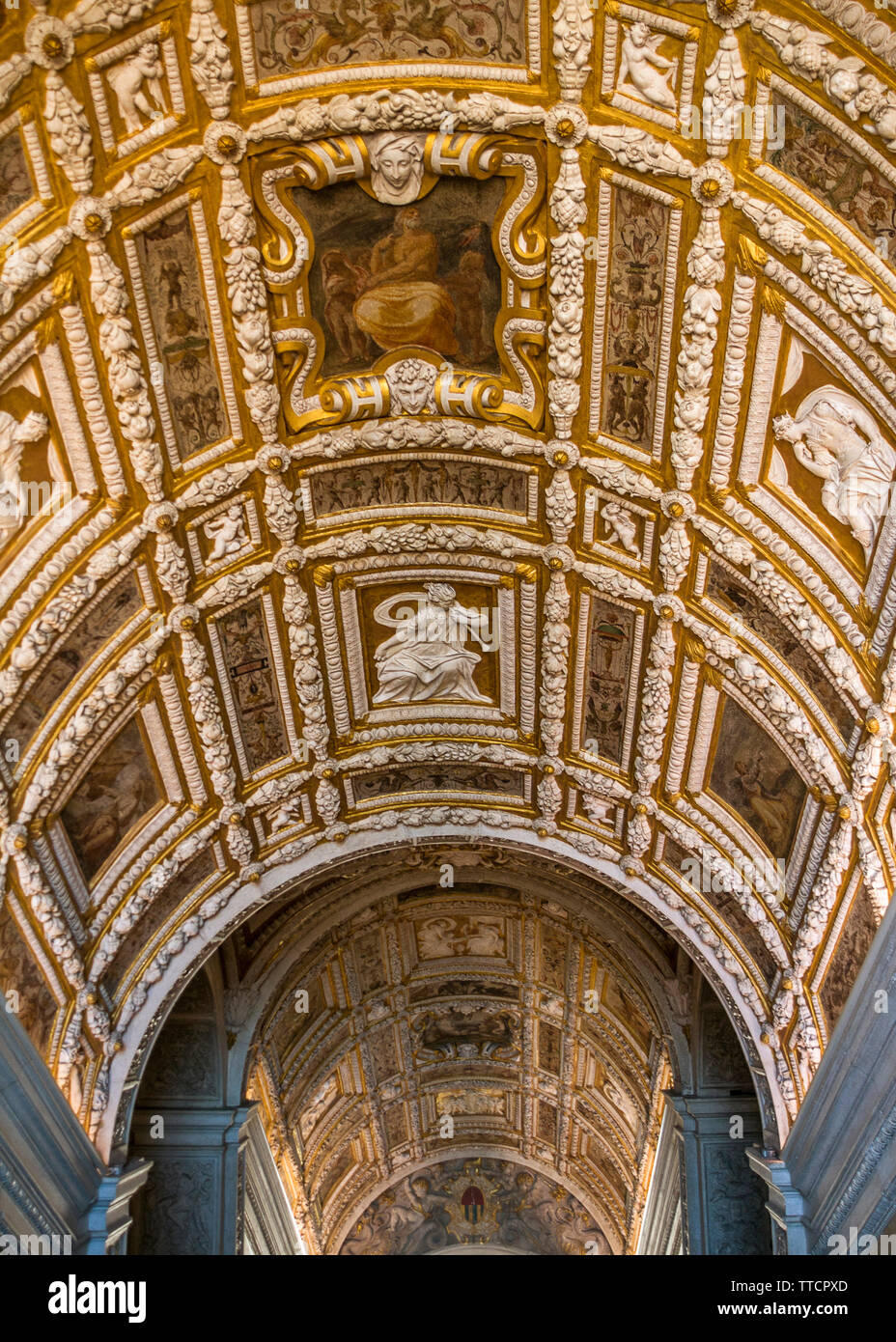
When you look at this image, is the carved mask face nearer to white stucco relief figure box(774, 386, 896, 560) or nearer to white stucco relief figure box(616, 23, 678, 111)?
white stucco relief figure box(616, 23, 678, 111)

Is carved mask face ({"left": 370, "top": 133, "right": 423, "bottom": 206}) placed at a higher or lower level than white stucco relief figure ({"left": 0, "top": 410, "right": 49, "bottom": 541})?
higher

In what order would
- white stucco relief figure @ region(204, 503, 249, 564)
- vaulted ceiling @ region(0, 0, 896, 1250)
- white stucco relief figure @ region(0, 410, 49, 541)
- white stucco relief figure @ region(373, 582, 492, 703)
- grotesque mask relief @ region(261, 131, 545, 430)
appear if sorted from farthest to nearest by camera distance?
white stucco relief figure @ region(373, 582, 492, 703)
white stucco relief figure @ region(204, 503, 249, 564)
white stucco relief figure @ region(0, 410, 49, 541)
grotesque mask relief @ region(261, 131, 545, 430)
vaulted ceiling @ region(0, 0, 896, 1250)

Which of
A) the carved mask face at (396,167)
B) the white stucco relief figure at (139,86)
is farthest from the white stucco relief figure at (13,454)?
the carved mask face at (396,167)

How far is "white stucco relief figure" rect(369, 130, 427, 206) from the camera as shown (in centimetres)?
945

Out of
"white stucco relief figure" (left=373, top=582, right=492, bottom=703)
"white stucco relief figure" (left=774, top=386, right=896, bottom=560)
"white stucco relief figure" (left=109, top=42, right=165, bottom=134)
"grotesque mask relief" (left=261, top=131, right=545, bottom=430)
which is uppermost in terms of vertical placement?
"grotesque mask relief" (left=261, top=131, right=545, bottom=430)

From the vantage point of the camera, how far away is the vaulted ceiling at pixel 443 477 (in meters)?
8.87

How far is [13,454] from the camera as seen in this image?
10.0 meters

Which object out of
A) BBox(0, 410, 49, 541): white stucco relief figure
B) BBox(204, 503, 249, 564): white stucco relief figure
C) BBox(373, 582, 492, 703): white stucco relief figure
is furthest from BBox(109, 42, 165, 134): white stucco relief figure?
BBox(373, 582, 492, 703): white stucco relief figure

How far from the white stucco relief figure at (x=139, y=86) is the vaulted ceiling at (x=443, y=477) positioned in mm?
31

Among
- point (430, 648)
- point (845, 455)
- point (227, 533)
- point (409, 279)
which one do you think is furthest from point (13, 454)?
point (845, 455)

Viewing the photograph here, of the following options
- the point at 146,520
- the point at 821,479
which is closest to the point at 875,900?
the point at 821,479

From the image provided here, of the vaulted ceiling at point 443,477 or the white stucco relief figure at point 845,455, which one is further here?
the white stucco relief figure at point 845,455

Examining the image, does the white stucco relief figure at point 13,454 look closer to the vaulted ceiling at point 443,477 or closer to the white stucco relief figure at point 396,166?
the vaulted ceiling at point 443,477

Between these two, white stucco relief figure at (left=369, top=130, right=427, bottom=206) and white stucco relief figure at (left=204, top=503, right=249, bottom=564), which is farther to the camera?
white stucco relief figure at (left=204, top=503, right=249, bottom=564)
